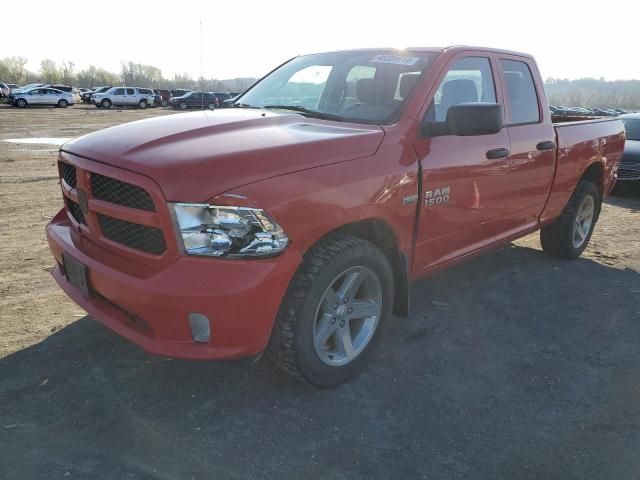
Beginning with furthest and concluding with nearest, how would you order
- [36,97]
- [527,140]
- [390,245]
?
[36,97], [527,140], [390,245]

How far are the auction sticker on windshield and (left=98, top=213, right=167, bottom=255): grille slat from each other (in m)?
2.09

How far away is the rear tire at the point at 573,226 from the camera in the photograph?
529 centimetres

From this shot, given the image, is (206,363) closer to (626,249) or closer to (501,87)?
(501,87)

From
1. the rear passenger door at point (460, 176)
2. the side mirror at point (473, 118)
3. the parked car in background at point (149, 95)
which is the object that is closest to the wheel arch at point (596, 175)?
the rear passenger door at point (460, 176)

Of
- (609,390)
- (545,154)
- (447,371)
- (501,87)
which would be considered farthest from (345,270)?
(545,154)

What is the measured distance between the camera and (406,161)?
3.00m

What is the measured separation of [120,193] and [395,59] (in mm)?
2104

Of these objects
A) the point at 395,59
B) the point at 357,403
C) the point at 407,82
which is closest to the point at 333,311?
the point at 357,403

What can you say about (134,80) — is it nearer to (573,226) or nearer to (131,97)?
(131,97)

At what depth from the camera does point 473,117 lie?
3012mm

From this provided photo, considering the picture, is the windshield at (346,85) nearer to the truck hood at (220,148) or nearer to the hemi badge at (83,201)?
the truck hood at (220,148)

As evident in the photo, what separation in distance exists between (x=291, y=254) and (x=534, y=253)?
13.7 ft

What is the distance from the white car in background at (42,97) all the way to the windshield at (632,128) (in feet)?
125

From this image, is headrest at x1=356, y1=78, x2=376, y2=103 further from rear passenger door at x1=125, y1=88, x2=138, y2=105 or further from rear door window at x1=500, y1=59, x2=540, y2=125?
rear passenger door at x1=125, y1=88, x2=138, y2=105
